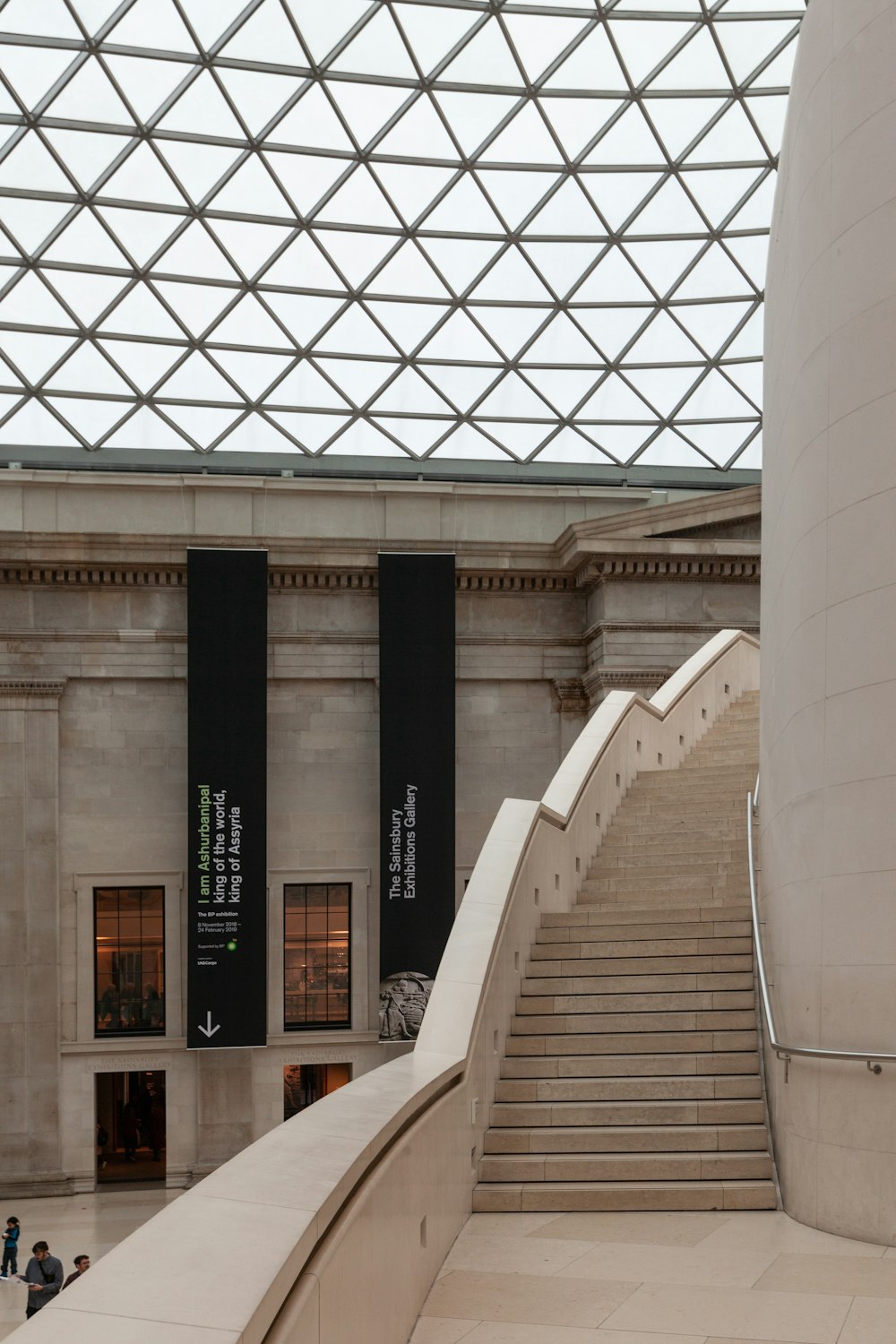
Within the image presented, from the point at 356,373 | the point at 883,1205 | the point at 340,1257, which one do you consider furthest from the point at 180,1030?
the point at 340,1257

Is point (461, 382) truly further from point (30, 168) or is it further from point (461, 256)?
point (30, 168)

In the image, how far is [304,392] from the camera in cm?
3391

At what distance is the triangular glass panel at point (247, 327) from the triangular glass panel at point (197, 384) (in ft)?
2.55

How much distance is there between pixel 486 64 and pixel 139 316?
10.5 meters

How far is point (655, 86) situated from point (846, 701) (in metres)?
27.2

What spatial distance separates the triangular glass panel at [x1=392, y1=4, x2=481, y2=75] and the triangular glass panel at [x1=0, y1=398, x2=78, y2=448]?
12.6 m

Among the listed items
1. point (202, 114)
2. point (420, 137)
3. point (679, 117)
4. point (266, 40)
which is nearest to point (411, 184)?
point (420, 137)

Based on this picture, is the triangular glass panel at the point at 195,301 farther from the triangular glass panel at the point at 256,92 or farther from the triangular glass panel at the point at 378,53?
the triangular glass panel at the point at 378,53

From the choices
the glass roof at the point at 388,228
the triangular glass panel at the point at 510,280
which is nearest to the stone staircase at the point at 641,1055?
the glass roof at the point at 388,228

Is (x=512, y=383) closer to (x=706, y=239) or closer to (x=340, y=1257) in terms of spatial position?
(x=706, y=239)

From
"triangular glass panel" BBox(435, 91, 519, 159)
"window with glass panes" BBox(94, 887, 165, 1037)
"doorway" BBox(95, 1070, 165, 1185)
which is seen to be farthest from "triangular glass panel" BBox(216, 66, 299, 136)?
"doorway" BBox(95, 1070, 165, 1185)

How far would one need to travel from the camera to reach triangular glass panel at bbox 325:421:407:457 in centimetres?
3441

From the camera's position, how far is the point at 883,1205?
8250mm

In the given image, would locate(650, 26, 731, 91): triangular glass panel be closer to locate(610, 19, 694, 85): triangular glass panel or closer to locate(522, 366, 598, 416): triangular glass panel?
locate(610, 19, 694, 85): triangular glass panel
